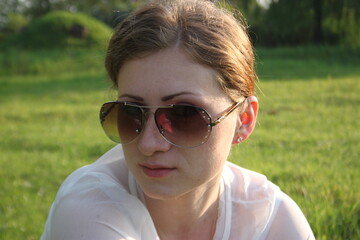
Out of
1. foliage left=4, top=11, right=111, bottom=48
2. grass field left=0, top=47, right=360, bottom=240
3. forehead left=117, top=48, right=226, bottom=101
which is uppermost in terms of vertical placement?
forehead left=117, top=48, right=226, bottom=101

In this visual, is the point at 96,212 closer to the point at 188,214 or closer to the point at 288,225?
the point at 188,214

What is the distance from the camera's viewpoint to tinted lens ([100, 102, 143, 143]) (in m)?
1.90

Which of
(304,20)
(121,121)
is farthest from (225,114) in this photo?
(304,20)

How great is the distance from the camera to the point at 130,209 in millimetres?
1891

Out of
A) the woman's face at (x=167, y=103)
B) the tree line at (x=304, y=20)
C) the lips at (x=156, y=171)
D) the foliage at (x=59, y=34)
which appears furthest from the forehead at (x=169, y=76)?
the foliage at (x=59, y=34)

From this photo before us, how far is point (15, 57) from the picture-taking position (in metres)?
15.7

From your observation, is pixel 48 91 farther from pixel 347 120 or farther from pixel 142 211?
pixel 142 211

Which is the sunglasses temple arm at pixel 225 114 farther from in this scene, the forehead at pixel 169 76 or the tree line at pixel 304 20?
the tree line at pixel 304 20

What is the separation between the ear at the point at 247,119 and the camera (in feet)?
7.16

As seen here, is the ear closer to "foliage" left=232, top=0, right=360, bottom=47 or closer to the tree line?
the tree line

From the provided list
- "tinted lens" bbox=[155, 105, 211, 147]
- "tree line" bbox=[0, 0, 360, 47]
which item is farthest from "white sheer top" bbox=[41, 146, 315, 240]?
"tree line" bbox=[0, 0, 360, 47]

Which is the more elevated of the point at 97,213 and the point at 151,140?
the point at 151,140

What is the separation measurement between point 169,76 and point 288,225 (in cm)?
84

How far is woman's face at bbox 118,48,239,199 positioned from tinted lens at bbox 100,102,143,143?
32mm
